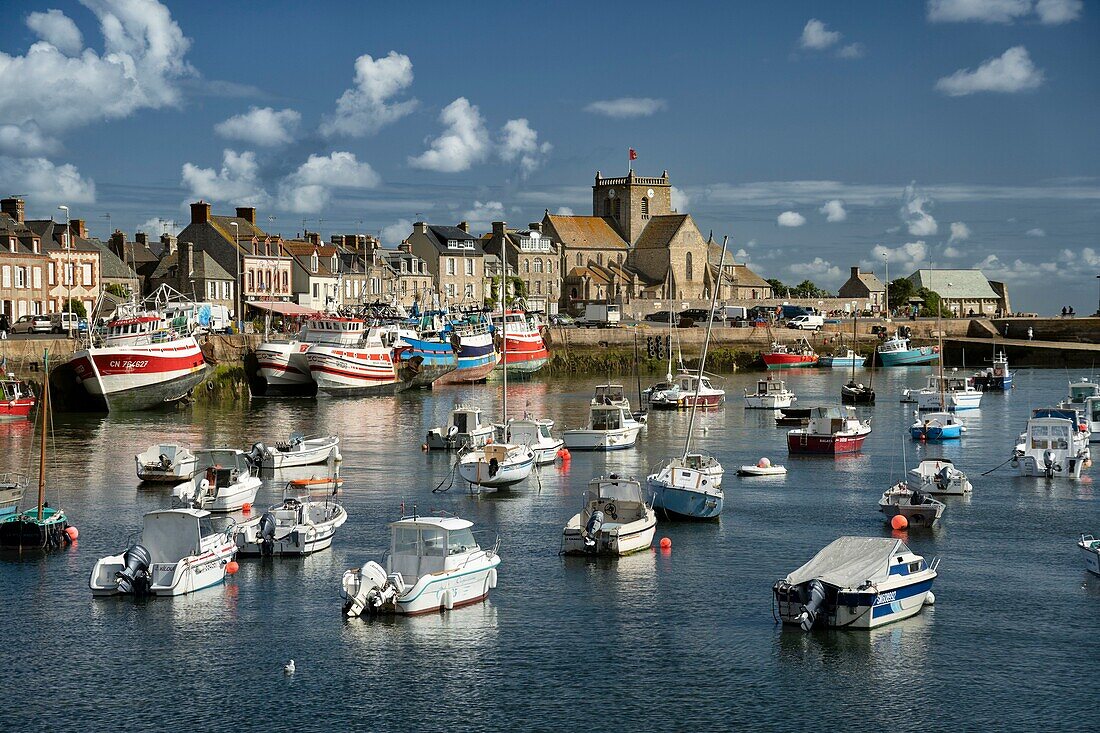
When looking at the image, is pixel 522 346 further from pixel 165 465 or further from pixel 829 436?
pixel 165 465

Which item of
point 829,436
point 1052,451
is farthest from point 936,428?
point 1052,451

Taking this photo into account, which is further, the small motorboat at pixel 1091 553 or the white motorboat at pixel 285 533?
the white motorboat at pixel 285 533

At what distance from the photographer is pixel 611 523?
38594 mm

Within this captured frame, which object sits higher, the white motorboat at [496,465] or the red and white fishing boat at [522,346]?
the red and white fishing boat at [522,346]

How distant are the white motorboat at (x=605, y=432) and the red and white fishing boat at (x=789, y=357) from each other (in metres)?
67.8

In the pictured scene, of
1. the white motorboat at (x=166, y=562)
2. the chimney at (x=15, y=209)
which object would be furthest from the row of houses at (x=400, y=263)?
the white motorboat at (x=166, y=562)

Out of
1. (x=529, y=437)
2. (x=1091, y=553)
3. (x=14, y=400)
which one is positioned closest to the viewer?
(x=1091, y=553)

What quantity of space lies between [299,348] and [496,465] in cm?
4569

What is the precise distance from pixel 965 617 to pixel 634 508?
10411 millimetres

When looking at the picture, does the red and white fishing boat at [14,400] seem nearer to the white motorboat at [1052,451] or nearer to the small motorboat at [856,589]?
the white motorboat at [1052,451]

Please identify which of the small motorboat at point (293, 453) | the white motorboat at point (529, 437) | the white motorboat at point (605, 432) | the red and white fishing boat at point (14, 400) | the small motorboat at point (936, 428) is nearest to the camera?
the small motorboat at point (293, 453)

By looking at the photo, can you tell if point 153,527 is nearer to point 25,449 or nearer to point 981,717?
point 981,717

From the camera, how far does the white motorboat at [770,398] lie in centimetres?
8290

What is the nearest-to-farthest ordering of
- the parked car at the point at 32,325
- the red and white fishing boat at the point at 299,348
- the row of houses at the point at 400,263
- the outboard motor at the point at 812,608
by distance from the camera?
the outboard motor at the point at 812,608, the parked car at the point at 32,325, the red and white fishing boat at the point at 299,348, the row of houses at the point at 400,263
